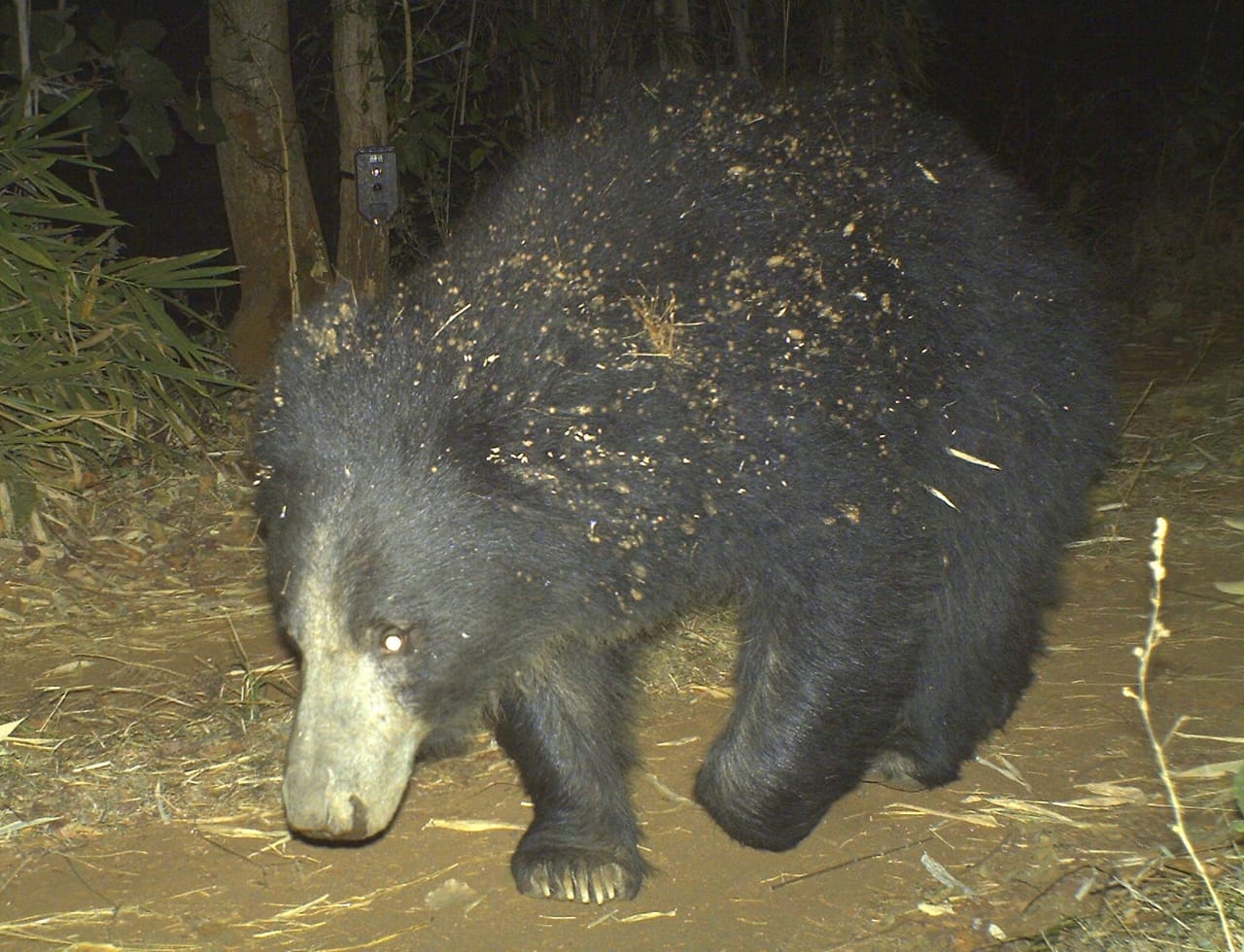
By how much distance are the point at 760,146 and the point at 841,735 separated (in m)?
1.29

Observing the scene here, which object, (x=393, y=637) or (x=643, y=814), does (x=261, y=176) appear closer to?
(x=643, y=814)

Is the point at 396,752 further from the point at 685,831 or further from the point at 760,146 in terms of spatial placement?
the point at 760,146

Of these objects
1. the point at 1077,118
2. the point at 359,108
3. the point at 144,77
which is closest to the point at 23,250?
the point at 144,77

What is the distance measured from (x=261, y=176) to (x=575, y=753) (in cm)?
451

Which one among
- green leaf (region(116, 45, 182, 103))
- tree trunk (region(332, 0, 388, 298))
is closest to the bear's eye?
tree trunk (region(332, 0, 388, 298))

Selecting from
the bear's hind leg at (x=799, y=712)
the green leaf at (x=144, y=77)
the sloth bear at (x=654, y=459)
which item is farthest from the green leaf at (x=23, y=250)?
the bear's hind leg at (x=799, y=712)

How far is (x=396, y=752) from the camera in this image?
8.65 feet

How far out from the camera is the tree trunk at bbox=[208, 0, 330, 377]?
21.6 feet

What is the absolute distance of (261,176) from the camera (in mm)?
6863

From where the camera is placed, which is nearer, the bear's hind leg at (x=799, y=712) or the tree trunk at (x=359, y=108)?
the bear's hind leg at (x=799, y=712)

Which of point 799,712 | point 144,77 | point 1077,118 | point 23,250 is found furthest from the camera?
point 1077,118

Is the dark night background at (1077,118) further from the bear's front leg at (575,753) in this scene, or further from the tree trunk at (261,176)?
the bear's front leg at (575,753)

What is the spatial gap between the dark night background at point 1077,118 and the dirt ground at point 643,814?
6.11m

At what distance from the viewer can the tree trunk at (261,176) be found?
6598 mm
